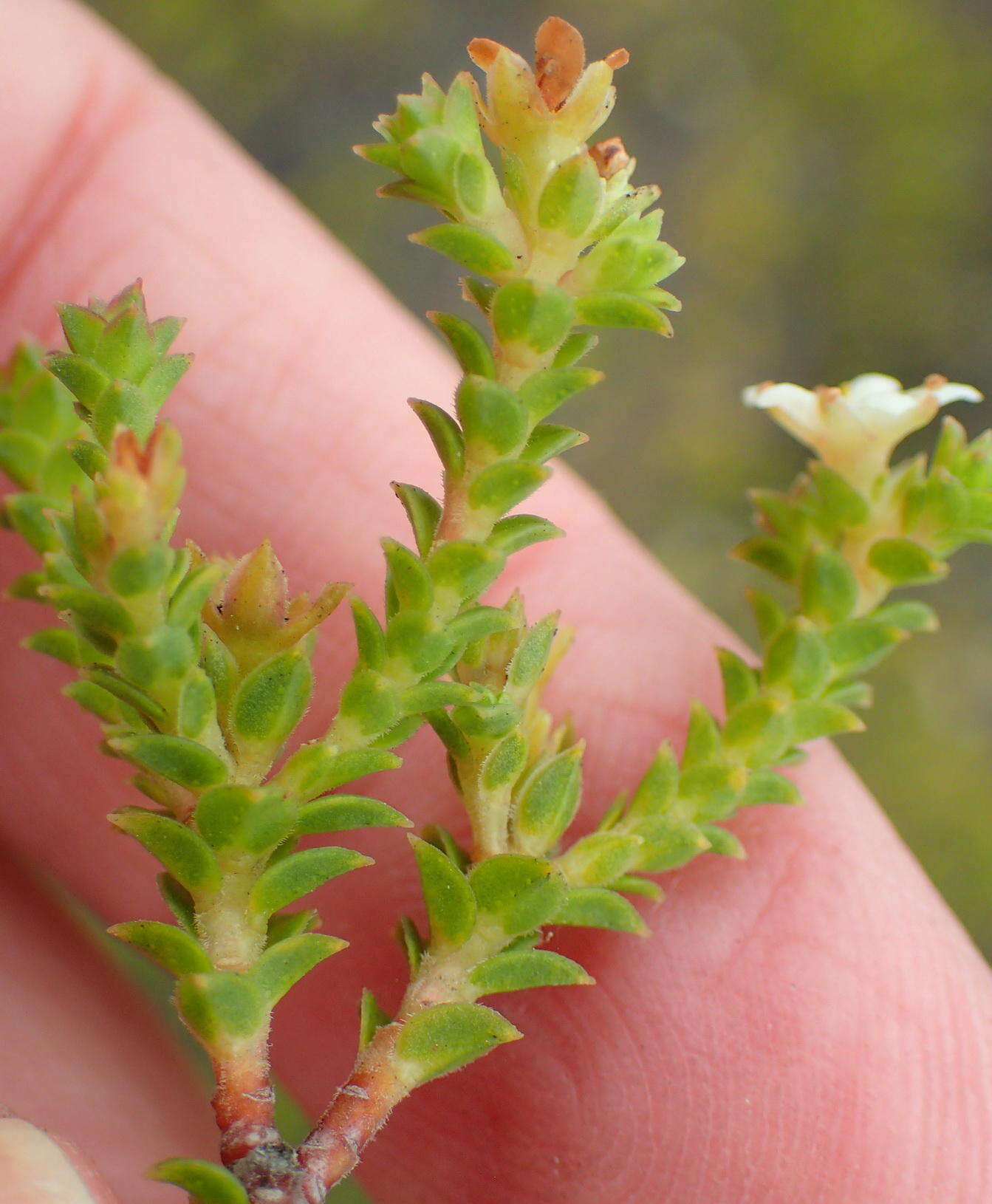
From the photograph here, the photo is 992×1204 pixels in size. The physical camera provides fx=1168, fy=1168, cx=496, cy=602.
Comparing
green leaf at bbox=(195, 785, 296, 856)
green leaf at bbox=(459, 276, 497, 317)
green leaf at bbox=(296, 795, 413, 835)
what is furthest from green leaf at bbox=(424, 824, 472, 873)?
green leaf at bbox=(459, 276, 497, 317)

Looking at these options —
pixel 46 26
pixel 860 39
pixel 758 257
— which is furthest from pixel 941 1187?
pixel 860 39

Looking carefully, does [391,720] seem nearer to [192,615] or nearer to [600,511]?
[192,615]

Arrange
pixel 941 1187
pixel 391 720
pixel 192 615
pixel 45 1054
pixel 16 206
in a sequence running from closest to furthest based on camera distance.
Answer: pixel 192 615 < pixel 391 720 < pixel 941 1187 < pixel 45 1054 < pixel 16 206

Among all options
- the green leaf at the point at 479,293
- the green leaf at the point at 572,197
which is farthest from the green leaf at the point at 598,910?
the green leaf at the point at 572,197

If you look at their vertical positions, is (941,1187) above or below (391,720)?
below

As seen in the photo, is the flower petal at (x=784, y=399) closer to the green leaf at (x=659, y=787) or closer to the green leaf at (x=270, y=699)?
the green leaf at (x=659, y=787)

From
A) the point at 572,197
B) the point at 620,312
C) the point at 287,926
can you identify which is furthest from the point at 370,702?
the point at 572,197

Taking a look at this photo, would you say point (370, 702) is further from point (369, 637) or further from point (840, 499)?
point (840, 499)
